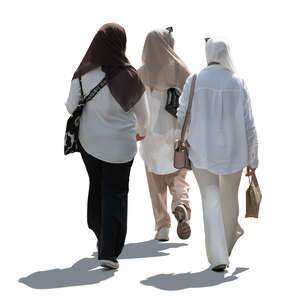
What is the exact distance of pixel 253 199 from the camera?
406 inches

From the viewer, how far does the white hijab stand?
1007cm

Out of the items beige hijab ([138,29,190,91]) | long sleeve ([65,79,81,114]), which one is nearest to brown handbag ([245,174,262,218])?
beige hijab ([138,29,190,91])

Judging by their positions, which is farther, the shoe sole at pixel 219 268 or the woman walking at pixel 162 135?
the woman walking at pixel 162 135

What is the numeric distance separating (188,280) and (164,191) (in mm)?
2213

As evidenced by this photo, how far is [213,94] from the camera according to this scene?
999cm

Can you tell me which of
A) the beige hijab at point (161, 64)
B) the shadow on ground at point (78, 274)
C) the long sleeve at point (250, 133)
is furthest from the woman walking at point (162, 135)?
the long sleeve at point (250, 133)

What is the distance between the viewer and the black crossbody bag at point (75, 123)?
10047mm

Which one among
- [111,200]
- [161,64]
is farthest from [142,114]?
[161,64]

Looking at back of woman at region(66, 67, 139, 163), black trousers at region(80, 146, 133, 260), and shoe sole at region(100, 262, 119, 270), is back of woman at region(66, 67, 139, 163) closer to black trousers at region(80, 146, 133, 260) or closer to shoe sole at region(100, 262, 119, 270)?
black trousers at region(80, 146, 133, 260)

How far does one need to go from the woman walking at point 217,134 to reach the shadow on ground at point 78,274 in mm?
1233

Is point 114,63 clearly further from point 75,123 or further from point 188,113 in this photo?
point 188,113

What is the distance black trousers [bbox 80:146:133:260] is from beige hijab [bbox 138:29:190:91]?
1.56m

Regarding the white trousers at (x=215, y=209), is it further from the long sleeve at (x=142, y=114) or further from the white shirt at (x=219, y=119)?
the long sleeve at (x=142, y=114)

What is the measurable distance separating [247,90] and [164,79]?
1.60 meters
